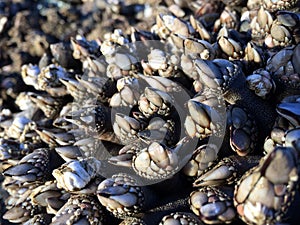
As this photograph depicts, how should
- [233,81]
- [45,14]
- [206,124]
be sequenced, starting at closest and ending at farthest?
[206,124]
[233,81]
[45,14]

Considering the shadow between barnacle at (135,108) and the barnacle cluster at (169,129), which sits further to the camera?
the shadow between barnacle at (135,108)

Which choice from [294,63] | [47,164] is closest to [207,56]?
[294,63]

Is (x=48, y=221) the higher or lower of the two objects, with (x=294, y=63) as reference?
lower

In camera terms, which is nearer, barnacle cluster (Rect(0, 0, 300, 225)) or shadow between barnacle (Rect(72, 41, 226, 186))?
barnacle cluster (Rect(0, 0, 300, 225))

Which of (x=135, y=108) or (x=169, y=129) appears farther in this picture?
(x=135, y=108)

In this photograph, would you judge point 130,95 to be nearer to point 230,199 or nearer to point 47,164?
point 47,164

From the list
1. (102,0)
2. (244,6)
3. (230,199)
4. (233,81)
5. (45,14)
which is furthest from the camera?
(45,14)
